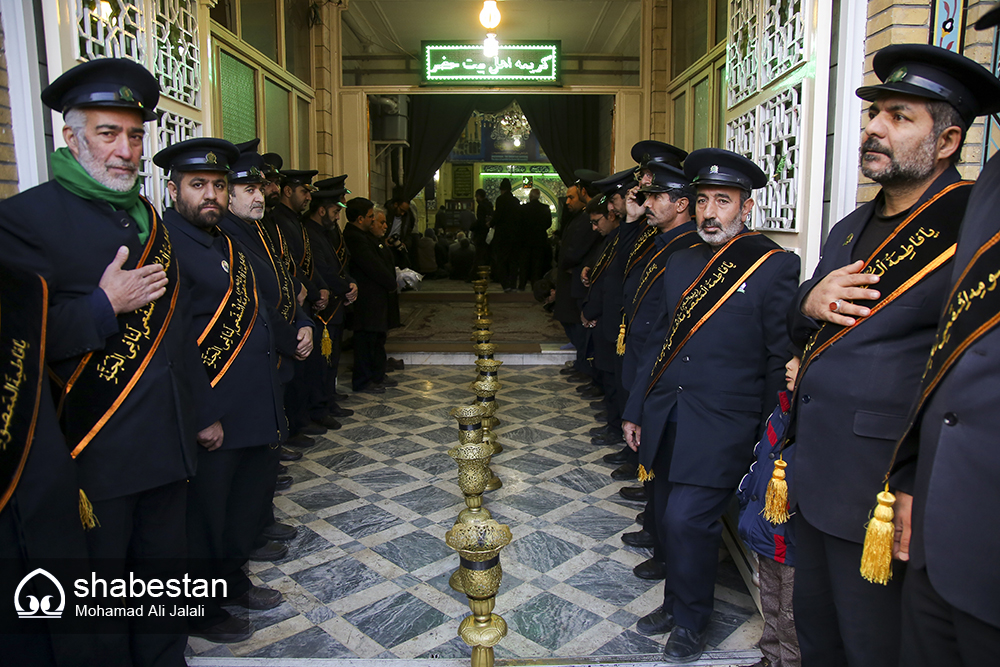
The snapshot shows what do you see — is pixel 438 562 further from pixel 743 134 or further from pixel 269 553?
pixel 743 134

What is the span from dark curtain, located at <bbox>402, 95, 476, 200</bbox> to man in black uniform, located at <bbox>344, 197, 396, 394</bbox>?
552 centimetres

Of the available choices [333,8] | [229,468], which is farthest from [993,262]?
[333,8]

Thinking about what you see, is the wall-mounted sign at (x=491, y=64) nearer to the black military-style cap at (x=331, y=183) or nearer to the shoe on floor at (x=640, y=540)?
the black military-style cap at (x=331, y=183)

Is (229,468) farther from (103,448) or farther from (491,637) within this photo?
(491,637)

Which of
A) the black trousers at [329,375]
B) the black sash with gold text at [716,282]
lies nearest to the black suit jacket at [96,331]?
the black sash with gold text at [716,282]

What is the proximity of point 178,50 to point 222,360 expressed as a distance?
1.85 meters

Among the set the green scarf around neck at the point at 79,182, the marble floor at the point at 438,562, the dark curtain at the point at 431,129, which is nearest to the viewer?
the green scarf around neck at the point at 79,182

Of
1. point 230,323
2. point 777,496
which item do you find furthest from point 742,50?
point 230,323

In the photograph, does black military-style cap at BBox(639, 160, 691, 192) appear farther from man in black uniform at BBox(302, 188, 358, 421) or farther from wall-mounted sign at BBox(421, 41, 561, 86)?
wall-mounted sign at BBox(421, 41, 561, 86)

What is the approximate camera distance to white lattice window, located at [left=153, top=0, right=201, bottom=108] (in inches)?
132

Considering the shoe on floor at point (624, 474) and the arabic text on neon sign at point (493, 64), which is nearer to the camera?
the shoe on floor at point (624, 474)

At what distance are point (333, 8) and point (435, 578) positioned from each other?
7109 millimetres

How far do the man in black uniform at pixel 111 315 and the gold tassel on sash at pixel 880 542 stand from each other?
1.90 meters

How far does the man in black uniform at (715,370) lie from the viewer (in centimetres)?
244
